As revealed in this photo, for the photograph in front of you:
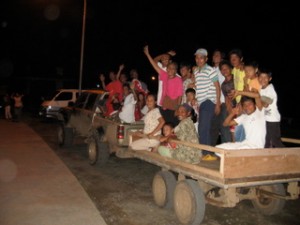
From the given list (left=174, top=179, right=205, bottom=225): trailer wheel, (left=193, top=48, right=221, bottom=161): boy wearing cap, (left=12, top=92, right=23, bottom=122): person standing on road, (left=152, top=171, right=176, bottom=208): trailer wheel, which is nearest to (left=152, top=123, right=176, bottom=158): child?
(left=152, top=171, right=176, bottom=208): trailer wheel

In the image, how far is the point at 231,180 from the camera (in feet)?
15.1

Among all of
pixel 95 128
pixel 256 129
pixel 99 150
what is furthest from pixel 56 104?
pixel 256 129

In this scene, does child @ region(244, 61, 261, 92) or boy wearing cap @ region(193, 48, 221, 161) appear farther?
boy wearing cap @ region(193, 48, 221, 161)

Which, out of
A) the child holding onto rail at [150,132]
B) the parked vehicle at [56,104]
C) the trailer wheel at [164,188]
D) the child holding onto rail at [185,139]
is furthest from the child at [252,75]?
the parked vehicle at [56,104]

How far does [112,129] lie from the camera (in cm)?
809

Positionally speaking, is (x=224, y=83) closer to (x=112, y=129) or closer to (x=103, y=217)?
(x=112, y=129)

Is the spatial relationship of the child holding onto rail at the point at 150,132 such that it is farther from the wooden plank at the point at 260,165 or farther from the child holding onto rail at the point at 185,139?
the wooden plank at the point at 260,165

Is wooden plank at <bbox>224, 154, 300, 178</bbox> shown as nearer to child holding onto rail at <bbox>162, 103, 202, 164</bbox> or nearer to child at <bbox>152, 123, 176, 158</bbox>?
child holding onto rail at <bbox>162, 103, 202, 164</bbox>

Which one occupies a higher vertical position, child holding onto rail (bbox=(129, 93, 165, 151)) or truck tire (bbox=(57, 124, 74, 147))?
child holding onto rail (bbox=(129, 93, 165, 151))

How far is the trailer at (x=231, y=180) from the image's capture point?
4641 mm

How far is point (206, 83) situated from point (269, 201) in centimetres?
234

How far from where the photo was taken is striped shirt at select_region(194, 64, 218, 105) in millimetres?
6445

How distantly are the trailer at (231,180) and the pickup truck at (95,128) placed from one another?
1868 mm

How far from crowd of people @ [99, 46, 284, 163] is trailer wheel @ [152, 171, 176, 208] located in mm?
392
